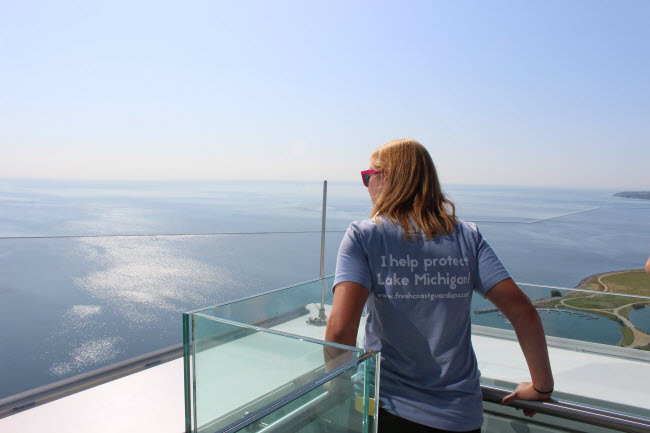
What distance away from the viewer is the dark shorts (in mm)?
758

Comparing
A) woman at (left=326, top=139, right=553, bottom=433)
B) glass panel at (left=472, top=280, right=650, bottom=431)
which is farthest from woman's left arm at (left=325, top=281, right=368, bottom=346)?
glass panel at (left=472, top=280, right=650, bottom=431)

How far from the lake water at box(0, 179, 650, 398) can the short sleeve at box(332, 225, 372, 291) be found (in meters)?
0.61

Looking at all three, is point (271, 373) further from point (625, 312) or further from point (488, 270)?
point (625, 312)

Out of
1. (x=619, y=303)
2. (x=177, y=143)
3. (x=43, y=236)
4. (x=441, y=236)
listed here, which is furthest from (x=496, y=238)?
(x=177, y=143)

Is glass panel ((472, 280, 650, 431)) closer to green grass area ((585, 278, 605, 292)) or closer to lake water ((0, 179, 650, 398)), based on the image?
lake water ((0, 179, 650, 398))

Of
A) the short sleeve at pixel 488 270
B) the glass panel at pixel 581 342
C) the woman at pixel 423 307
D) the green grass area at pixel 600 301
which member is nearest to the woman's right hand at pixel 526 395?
the woman at pixel 423 307

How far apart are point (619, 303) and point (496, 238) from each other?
6352mm

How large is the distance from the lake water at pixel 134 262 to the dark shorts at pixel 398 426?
70cm

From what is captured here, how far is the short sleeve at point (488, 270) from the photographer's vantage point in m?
0.77

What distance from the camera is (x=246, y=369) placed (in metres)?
1.17

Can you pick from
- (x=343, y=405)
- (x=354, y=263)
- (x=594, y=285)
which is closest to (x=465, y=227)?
(x=354, y=263)

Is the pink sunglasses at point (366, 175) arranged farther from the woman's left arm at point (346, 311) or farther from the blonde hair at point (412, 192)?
the woman's left arm at point (346, 311)

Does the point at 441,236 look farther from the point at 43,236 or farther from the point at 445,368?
the point at 43,236

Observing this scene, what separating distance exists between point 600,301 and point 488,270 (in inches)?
67.5
